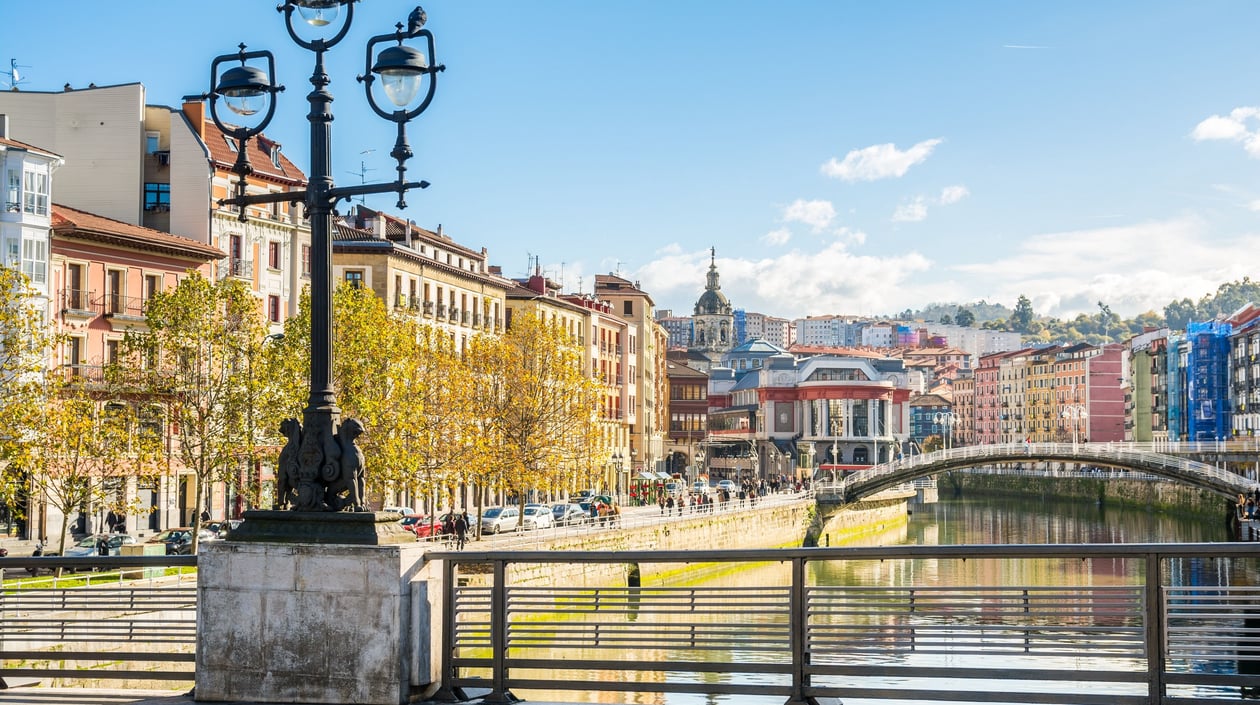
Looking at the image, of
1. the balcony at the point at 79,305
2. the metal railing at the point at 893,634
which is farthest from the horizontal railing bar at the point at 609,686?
the balcony at the point at 79,305

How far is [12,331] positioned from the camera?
Answer: 41.3m

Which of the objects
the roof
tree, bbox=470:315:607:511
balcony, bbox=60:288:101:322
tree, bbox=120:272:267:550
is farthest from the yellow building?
tree, bbox=120:272:267:550

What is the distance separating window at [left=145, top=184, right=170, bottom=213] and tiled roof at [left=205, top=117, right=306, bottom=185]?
7.59 ft

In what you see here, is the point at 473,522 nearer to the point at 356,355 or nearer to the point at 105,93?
the point at 356,355

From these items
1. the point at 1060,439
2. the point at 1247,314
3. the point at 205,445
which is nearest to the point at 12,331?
the point at 205,445

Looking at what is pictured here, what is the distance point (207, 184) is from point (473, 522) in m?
17.0

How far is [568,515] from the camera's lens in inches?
2589

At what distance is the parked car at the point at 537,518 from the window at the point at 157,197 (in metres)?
18.8

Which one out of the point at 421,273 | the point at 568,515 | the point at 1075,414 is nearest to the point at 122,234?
the point at 568,515

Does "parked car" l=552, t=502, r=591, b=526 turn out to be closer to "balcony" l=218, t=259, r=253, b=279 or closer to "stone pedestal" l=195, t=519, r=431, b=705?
"balcony" l=218, t=259, r=253, b=279

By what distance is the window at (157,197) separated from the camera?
61.8 m

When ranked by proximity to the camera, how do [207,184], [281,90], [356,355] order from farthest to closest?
1. [207,184]
2. [356,355]
3. [281,90]

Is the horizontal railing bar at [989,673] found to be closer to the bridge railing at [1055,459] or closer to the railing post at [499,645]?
the railing post at [499,645]

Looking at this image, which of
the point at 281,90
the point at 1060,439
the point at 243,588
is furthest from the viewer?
the point at 1060,439
